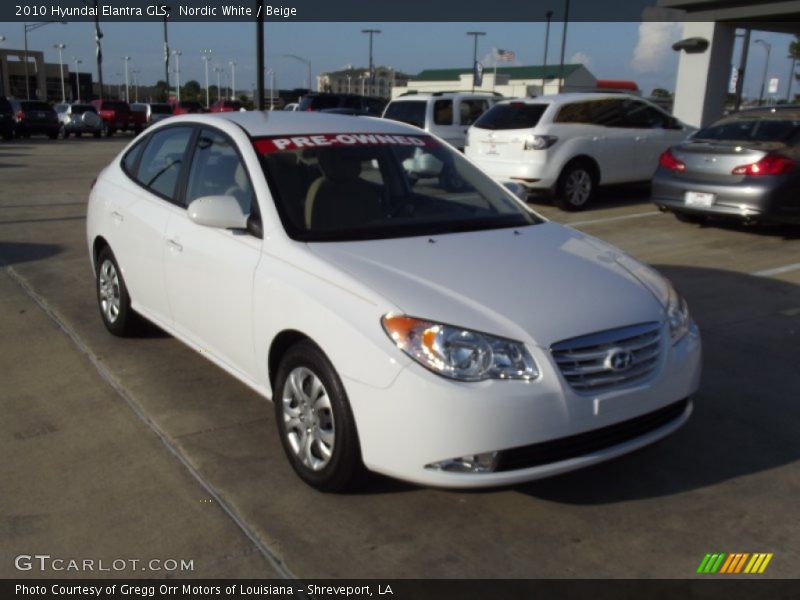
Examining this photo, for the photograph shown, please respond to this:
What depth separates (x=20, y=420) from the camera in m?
4.31

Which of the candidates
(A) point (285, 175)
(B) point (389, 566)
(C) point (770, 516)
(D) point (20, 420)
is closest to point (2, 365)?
(D) point (20, 420)

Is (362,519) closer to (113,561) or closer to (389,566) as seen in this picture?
(389,566)

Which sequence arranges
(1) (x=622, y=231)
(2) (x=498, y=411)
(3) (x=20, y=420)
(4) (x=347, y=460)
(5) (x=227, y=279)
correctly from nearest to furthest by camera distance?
(2) (x=498, y=411) < (4) (x=347, y=460) < (5) (x=227, y=279) < (3) (x=20, y=420) < (1) (x=622, y=231)

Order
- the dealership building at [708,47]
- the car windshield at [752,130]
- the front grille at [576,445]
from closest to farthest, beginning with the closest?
the front grille at [576,445], the car windshield at [752,130], the dealership building at [708,47]

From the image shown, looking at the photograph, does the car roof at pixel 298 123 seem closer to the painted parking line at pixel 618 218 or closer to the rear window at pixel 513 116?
the painted parking line at pixel 618 218

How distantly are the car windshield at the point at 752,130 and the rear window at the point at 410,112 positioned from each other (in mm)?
5877

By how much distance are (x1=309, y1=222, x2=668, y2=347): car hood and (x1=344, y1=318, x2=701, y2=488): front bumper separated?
225mm

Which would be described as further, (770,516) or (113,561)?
(770,516)

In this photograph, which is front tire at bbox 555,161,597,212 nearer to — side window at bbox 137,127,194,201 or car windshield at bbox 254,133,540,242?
car windshield at bbox 254,133,540,242

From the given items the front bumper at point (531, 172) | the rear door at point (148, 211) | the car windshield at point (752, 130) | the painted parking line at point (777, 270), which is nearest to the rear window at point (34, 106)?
the front bumper at point (531, 172)

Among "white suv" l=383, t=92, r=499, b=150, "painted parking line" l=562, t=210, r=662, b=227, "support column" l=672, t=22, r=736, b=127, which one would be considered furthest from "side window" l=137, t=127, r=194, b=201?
"support column" l=672, t=22, r=736, b=127

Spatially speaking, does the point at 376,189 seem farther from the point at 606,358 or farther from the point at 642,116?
the point at 642,116

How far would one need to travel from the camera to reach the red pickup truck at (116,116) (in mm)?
37531

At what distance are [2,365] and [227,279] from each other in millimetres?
2123
